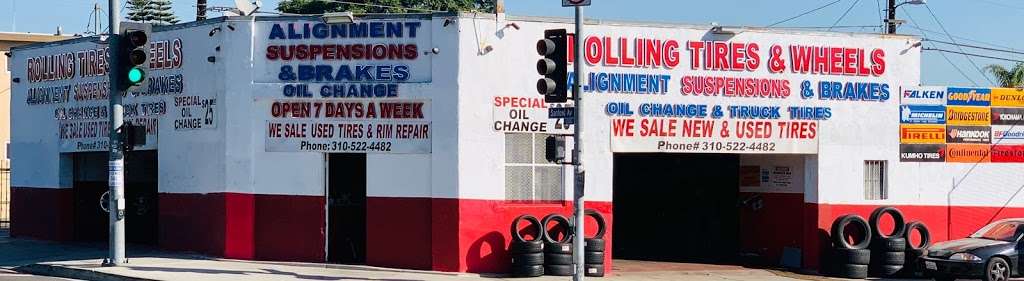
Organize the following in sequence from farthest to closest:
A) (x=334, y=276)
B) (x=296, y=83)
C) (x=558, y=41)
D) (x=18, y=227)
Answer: (x=18, y=227)
(x=296, y=83)
(x=334, y=276)
(x=558, y=41)

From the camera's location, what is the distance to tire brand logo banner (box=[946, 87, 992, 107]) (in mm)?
26094

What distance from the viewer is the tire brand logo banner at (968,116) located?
26.2 m

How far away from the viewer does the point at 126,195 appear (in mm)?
29375

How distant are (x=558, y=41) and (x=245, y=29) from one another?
7342 mm

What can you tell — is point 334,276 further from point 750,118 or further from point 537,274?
point 750,118

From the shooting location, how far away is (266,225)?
24.1 metres

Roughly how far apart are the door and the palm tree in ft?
98.8

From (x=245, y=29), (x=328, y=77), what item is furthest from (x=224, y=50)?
(x=328, y=77)

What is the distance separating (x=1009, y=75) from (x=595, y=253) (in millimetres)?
29329

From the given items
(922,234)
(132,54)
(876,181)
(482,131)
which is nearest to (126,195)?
(132,54)

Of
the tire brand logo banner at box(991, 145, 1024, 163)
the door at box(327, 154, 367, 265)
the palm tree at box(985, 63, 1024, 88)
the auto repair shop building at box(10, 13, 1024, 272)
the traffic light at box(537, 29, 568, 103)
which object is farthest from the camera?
the palm tree at box(985, 63, 1024, 88)

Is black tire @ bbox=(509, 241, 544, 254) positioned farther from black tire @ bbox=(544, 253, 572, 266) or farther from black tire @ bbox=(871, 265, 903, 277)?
black tire @ bbox=(871, 265, 903, 277)

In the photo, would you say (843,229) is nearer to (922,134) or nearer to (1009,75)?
(922,134)

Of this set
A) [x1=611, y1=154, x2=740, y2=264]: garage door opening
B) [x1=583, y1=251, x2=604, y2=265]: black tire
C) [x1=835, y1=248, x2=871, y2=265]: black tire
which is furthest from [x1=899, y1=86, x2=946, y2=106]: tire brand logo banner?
[x1=583, y1=251, x2=604, y2=265]: black tire
